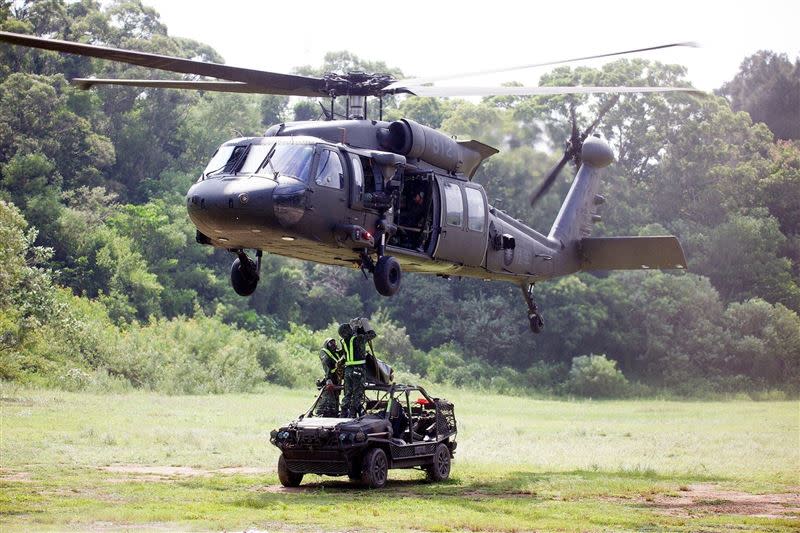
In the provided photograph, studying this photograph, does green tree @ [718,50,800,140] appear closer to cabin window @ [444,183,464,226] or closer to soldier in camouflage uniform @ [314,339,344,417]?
cabin window @ [444,183,464,226]

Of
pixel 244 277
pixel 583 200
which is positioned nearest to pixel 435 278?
pixel 583 200

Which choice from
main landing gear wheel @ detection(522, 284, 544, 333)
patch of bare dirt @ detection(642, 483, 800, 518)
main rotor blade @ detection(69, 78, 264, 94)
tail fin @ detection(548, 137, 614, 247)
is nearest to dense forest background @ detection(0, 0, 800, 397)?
tail fin @ detection(548, 137, 614, 247)

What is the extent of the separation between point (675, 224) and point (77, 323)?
920 inches

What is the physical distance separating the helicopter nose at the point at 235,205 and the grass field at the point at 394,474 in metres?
3.23

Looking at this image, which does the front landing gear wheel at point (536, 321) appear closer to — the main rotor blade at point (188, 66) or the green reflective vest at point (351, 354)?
the green reflective vest at point (351, 354)

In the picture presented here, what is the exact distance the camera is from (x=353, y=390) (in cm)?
1545

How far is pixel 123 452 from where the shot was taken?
60.8ft

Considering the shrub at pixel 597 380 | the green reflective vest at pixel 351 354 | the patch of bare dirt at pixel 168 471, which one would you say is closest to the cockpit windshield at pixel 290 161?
the green reflective vest at pixel 351 354

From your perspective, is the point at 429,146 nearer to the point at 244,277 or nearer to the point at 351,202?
the point at 351,202

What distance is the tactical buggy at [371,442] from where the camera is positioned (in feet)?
47.0

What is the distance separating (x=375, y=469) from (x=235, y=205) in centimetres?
367

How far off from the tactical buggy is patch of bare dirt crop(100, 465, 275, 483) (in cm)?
186

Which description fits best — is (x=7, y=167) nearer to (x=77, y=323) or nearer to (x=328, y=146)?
(x=77, y=323)

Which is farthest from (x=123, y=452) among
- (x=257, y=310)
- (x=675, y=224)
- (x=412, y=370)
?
(x=675, y=224)
